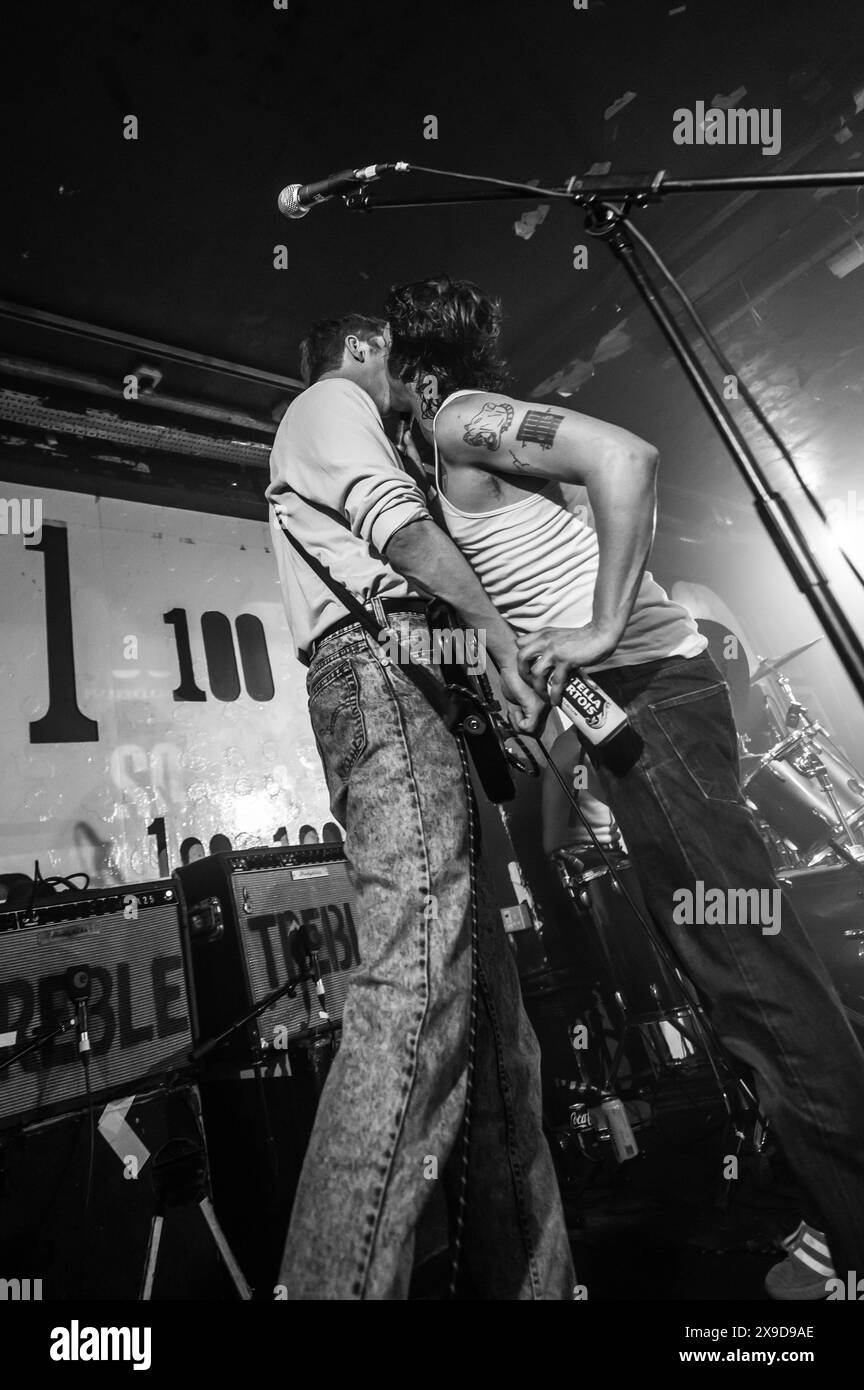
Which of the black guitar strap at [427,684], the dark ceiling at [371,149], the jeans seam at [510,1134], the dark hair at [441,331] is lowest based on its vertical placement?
the jeans seam at [510,1134]

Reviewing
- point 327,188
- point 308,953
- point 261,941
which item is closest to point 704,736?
point 327,188

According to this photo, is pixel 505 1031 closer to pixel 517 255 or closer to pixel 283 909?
pixel 283 909

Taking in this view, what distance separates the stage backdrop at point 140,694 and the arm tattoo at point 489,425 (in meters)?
3.05

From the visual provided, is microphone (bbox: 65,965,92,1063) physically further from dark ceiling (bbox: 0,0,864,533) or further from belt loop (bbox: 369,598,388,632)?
dark ceiling (bbox: 0,0,864,533)

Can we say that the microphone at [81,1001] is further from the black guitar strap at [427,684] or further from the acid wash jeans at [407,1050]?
the black guitar strap at [427,684]

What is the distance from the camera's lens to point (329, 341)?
76.1 inches

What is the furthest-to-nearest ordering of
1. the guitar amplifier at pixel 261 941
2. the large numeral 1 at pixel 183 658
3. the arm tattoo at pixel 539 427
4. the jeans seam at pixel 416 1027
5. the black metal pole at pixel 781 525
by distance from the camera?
the large numeral 1 at pixel 183 658 → the guitar amplifier at pixel 261 941 → the arm tattoo at pixel 539 427 → the black metal pole at pixel 781 525 → the jeans seam at pixel 416 1027

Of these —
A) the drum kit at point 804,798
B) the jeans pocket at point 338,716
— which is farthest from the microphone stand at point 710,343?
the drum kit at point 804,798

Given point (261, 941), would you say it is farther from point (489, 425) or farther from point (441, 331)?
point (441, 331)

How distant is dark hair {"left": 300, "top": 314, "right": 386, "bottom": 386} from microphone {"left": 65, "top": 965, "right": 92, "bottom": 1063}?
1922 mm

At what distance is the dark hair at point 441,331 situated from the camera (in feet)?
6.26

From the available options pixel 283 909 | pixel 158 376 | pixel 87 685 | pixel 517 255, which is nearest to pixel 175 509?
pixel 158 376

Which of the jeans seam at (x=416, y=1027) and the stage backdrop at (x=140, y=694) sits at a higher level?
the stage backdrop at (x=140, y=694)
